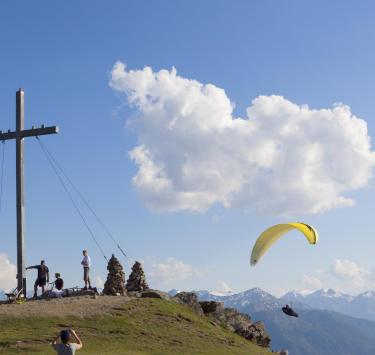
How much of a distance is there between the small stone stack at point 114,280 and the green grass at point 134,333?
259 cm

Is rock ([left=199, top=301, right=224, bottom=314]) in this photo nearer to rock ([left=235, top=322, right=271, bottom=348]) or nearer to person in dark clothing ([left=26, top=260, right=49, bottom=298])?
rock ([left=235, top=322, right=271, bottom=348])

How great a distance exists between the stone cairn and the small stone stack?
279 centimetres

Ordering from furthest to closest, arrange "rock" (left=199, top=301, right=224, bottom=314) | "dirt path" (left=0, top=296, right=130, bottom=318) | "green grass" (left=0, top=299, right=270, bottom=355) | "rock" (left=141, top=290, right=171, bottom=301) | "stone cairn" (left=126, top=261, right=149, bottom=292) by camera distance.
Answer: "rock" (left=199, top=301, right=224, bottom=314)
"stone cairn" (left=126, top=261, right=149, bottom=292)
"rock" (left=141, top=290, right=171, bottom=301)
"dirt path" (left=0, top=296, right=130, bottom=318)
"green grass" (left=0, top=299, right=270, bottom=355)

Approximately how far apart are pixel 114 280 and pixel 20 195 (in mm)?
8732

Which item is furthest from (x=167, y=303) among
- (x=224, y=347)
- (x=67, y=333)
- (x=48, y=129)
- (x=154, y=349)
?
(x=67, y=333)

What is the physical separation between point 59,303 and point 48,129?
431 inches

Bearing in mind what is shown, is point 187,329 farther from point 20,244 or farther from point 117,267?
point 20,244

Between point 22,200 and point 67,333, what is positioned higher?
point 22,200

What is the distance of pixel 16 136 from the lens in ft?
142

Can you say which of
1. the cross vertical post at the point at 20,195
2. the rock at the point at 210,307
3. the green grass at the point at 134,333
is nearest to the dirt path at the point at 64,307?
the green grass at the point at 134,333

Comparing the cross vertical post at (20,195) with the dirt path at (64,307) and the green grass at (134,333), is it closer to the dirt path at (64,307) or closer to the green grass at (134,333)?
the dirt path at (64,307)

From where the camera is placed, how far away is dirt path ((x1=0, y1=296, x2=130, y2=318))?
3788 cm

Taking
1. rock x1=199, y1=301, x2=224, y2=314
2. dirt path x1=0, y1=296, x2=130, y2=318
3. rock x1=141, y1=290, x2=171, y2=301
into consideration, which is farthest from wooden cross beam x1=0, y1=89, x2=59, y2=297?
rock x1=199, y1=301, x2=224, y2=314

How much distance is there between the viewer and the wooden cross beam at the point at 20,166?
1670 inches
